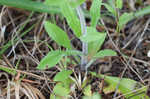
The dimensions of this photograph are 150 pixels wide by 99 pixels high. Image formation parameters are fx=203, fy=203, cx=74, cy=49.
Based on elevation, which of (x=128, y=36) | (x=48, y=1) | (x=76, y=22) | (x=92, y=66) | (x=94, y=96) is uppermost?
(x=48, y=1)

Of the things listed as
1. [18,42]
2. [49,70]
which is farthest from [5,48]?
[49,70]

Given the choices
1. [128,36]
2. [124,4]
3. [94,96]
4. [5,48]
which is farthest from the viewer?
[124,4]

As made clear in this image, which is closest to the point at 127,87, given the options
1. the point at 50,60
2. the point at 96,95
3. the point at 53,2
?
the point at 96,95

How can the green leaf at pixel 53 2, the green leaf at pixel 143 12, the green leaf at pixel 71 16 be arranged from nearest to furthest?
the green leaf at pixel 53 2 → the green leaf at pixel 71 16 → the green leaf at pixel 143 12

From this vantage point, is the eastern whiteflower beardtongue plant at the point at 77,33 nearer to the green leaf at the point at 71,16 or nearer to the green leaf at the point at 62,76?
the green leaf at the point at 71,16

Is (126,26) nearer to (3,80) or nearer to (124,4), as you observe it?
(124,4)

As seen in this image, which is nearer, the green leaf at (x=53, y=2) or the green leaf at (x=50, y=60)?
the green leaf at (x=53, y=2)

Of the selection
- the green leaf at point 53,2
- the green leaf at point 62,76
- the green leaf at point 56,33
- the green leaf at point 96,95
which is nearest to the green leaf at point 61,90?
the green leaf at point 62,76
